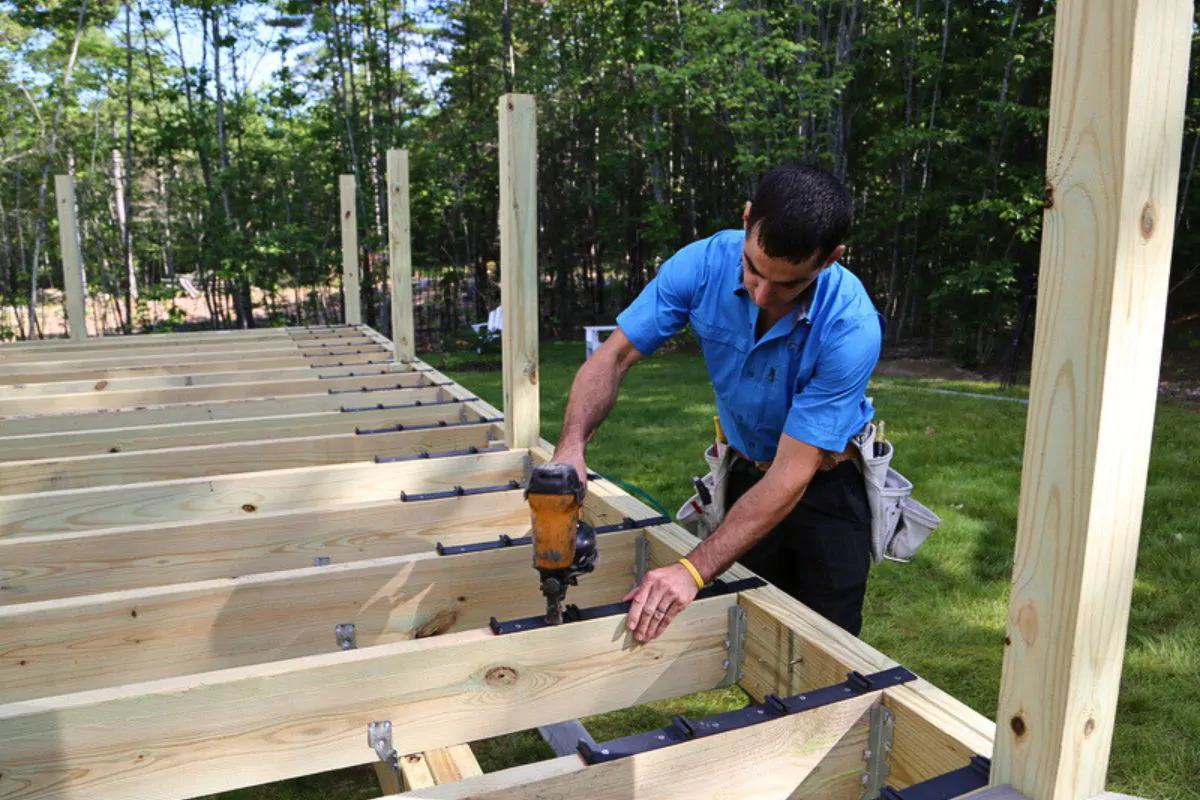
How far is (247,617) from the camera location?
81.1 inches

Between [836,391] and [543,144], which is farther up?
[543,144]

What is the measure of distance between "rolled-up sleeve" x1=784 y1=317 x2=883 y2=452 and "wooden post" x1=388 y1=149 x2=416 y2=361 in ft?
11.5

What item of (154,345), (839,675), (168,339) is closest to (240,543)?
(839,675)

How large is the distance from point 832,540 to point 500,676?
1.25m

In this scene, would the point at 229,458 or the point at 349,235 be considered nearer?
the point at 229,458

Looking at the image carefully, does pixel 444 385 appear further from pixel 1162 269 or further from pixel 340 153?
pixel 340 153

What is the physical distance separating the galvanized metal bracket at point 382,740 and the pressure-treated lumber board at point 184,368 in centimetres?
375

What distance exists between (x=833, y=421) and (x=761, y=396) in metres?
0.33

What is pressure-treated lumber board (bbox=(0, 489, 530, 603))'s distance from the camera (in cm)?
234

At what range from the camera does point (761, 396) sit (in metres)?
2.42

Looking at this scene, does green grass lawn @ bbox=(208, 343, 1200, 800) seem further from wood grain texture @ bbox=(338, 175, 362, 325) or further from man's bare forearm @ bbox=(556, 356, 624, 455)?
wood grain texture @ bbox=(338, 175, 362, 325)

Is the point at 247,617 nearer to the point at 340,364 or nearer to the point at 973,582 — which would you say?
the point at 973,582

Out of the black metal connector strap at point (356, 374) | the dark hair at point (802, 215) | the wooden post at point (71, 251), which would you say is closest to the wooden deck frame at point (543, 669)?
the dark hair at point (802, 215)

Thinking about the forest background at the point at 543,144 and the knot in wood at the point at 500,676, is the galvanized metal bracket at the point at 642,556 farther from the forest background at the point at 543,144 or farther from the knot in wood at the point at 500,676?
the forest background at the point at 543,144
